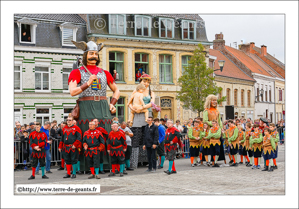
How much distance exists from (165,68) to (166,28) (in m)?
2.41

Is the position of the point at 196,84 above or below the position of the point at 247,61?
below

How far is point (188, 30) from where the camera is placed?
28.2 m

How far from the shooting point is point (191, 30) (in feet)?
93.1

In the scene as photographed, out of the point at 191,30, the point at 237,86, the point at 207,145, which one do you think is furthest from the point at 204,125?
the point at 237,86

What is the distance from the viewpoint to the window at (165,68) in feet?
88.8

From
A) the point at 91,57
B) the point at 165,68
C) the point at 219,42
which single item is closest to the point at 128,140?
the point at 91,57

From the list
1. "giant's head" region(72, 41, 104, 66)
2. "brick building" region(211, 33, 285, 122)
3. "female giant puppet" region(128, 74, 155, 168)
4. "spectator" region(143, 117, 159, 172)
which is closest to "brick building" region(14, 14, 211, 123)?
"brick building" region(211, 33, 285, 122)

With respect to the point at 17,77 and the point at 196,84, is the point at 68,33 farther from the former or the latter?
the point at 196,84

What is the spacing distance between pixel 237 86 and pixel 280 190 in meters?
26.6

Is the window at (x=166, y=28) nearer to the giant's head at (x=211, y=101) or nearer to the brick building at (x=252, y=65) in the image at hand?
the brick building at (x=252, y=65)

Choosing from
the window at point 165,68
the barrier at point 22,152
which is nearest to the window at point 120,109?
the window at point 165,68

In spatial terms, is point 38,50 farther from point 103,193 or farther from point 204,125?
point 103,193

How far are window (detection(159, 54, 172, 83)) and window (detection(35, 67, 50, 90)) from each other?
6790mm

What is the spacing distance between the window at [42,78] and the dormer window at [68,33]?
6.83 feet
